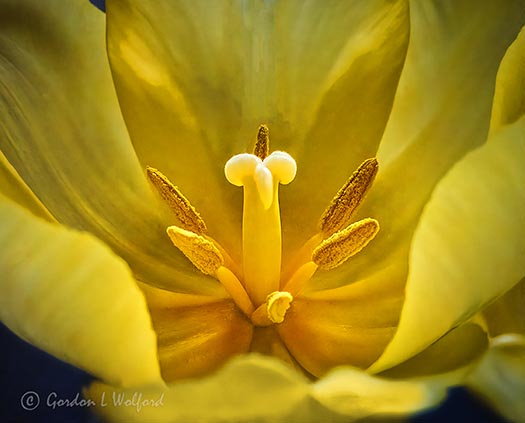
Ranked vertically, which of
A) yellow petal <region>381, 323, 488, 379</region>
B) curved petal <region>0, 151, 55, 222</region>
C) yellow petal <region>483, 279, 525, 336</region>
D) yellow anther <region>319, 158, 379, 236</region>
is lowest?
yellow petal <region>381, 323, 488, 379</region>

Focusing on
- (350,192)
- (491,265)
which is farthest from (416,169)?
(491,265)

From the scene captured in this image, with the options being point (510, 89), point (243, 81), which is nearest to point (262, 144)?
point (243, 81)

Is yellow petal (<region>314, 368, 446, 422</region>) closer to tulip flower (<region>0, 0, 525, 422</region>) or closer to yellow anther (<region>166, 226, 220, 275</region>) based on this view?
tulip flower (<region>0, 0, 525, 422</region>)

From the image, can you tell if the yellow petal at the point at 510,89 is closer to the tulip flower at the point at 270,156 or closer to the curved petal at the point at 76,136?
the tulip flower at the point at 270,156

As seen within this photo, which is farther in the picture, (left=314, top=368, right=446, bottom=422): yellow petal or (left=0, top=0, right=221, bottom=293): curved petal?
(left=0, top=0, right=221, bottom=293): curved petal

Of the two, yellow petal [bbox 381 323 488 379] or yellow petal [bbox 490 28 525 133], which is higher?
yellow petal [bbox 490 28 525 133]

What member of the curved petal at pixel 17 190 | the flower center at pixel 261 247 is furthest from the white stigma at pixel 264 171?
the curved petal at pixel 17 190

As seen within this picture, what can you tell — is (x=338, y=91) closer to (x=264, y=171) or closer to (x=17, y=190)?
(x=264, y=171)

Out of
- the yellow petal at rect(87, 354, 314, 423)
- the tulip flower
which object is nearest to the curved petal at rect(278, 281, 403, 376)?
the tulip flower
